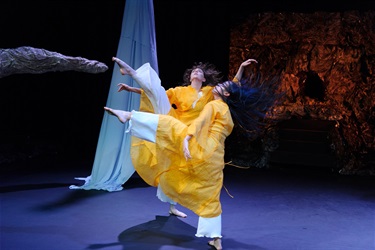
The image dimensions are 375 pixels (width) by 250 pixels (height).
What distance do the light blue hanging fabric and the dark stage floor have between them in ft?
0.68

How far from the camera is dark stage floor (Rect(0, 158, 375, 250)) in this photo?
269 cm

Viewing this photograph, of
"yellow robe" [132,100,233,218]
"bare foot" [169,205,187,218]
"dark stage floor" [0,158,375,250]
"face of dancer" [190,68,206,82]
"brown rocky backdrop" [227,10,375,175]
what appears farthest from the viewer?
"brown rocky backdrop" [227,10,375,175]

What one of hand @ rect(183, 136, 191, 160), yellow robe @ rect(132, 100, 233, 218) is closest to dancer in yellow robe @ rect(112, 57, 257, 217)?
yellow robe @ rect(132, 100, 233, 218)

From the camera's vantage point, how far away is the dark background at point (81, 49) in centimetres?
588

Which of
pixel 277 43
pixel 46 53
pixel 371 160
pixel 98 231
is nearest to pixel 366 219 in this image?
pixel 98 231

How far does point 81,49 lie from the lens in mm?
6176

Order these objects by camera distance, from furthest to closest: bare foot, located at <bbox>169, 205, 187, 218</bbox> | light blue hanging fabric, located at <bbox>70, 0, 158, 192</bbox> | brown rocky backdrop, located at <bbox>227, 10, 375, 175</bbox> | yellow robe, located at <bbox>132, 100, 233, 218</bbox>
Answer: brown rocky backdrop, located at <bbox>227, 10, 375, 175</bbox>
light blue hanging fabric, located at <bbox>70, 0, 158, 192</bbox>
bare foot, located at <bbox>169, 205, 187, 218</bbox>
yellow robe, located at <bbox>132, 100, 233, 218</bbox>

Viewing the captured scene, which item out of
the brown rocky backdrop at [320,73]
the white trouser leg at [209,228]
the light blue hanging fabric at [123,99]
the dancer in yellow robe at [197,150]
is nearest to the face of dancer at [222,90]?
the dancer in yellow robe at [197,150]

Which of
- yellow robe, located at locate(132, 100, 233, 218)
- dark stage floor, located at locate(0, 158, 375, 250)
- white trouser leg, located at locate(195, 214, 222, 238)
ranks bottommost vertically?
dark stage floor, located at locate(0, 158, 375, 250)

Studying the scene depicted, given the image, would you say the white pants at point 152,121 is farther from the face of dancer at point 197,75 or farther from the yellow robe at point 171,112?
the face of dancer at point 197,75

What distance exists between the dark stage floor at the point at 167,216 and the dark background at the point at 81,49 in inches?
56.0

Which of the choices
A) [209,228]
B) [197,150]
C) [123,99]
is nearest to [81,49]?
[123,99]

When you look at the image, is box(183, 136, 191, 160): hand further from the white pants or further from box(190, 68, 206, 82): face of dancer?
box(190, 68, 206, 82): face of dancer

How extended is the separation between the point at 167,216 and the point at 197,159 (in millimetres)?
969
